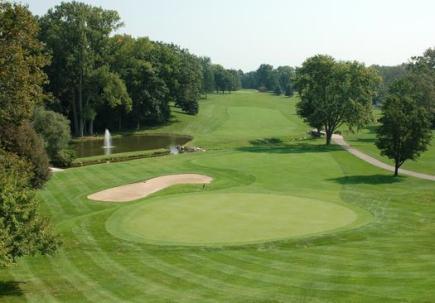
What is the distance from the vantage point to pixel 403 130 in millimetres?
47031

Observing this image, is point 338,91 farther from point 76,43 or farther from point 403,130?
point 76,43

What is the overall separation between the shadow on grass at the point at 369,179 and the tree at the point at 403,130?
1.85m

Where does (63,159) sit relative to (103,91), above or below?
below

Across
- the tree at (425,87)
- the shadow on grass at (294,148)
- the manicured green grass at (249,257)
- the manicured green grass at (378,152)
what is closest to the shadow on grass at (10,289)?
the manicured green grass at (249,257)

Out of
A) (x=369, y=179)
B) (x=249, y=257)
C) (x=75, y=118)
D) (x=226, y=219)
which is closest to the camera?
(x=249, y=257)

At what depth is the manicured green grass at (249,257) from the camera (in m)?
19.0

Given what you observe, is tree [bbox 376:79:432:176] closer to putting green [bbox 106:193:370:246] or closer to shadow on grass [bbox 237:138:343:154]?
putting green [bbox 106:193:370:246]

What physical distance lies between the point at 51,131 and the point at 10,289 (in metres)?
38.8

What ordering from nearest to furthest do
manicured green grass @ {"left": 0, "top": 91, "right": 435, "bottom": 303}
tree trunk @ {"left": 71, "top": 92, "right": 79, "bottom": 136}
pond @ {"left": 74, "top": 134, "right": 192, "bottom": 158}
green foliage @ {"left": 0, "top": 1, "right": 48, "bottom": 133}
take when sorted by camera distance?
manicured green grass @ {"left": 0, "top": 91, "right": 435, "bottom": 303} → green foliage @ {"left": 0, "top": 1, "right": 48, "bottom": 133} → pond @ {"left": 74, "top": 134, "right": 192, "bottom": 158} → tree trunk @ {"left": 71, "top": 92, "right": 79, "bottom": 136}

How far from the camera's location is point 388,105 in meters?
48.9

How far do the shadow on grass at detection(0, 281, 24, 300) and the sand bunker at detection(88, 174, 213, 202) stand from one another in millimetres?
17885

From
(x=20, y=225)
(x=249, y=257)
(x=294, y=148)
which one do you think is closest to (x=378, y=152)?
(x=294, y=148)

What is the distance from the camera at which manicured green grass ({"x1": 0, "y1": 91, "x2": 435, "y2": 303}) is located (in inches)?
746

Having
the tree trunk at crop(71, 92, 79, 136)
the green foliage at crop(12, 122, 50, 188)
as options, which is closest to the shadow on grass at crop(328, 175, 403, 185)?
the green foliage at crop(12, 122, 50, 188)
